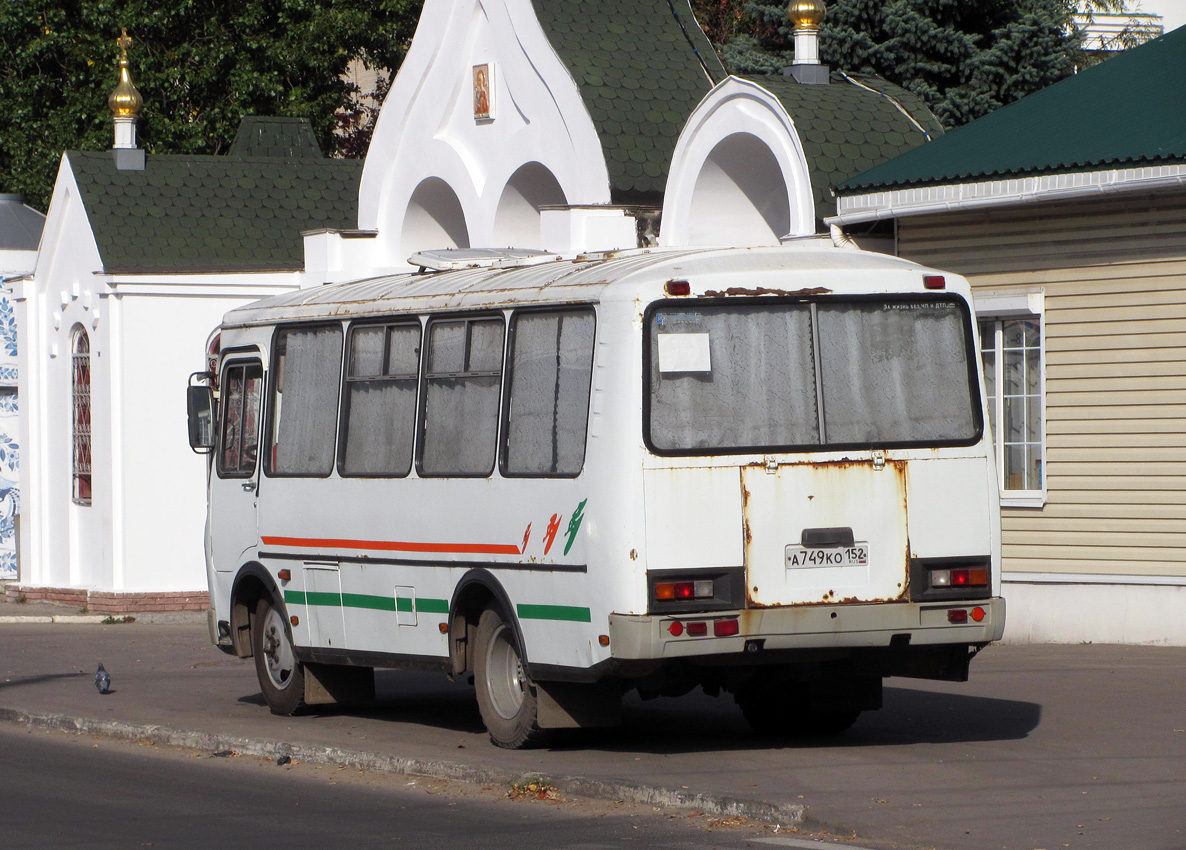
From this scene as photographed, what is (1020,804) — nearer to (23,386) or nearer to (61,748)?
(61,748)

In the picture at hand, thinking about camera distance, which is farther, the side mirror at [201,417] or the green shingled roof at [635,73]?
the green shingled roof at [635,73]

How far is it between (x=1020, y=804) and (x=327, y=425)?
5.51m

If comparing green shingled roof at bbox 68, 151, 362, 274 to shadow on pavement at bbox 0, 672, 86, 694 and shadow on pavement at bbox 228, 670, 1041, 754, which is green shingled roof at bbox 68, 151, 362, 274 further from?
shadow on pavement at bbox 228, 670, 1041, 754

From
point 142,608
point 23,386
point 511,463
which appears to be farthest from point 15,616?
point 511,463

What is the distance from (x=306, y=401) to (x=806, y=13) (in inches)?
414

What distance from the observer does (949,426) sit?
11.2 m

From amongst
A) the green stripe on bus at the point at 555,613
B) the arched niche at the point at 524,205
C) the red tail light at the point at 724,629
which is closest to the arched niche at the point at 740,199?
the arched niche at the point at 524,205

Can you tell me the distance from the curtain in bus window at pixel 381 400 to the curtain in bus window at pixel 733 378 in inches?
85.8

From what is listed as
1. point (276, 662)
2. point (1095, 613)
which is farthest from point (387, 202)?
point (276, 662)

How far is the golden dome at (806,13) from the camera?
72.2 ft

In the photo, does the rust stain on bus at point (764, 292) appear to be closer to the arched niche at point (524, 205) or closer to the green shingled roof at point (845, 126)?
→ the green shingled roof at point (845, 126)

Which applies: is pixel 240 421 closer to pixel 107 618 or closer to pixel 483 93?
pixel 483 93

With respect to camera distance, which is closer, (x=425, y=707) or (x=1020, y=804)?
(x=1020, y=804)

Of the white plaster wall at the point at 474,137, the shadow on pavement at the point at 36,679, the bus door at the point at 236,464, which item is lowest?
the shadow on pavement at the point at 36,679
